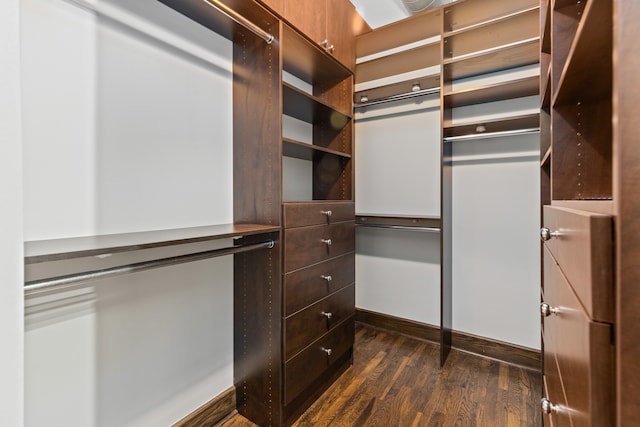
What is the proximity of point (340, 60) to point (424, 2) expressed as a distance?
0.83 meters

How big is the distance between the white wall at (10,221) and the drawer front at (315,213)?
1.01m

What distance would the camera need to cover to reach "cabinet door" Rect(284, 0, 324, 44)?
5.22 feet

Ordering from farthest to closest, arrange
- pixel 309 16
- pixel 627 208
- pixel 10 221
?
pixel 309 16 → pixel 10 221 → pixel 627 208

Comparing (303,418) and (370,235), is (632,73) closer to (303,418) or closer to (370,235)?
(303,418)

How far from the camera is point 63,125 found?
1079 mm

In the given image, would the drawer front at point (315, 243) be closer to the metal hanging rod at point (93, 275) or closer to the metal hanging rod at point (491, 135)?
the metal hanging rod at point (93, 275)

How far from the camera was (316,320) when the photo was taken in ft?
5.77

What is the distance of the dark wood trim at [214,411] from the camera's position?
58.6 inches

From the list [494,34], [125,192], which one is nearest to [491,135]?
[494,34]

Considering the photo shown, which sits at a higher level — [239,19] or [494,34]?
[494,34]

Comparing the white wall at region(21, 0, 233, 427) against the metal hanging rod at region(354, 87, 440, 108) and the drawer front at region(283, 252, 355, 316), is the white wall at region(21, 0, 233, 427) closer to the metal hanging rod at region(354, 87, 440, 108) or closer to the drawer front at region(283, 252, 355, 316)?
the drawer front at region(283, 252, 355, 316)

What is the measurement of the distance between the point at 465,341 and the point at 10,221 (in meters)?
2.60

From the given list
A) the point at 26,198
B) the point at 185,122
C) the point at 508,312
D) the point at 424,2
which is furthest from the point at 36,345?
the point at 424,2

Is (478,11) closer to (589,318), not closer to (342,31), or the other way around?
(342,31)
